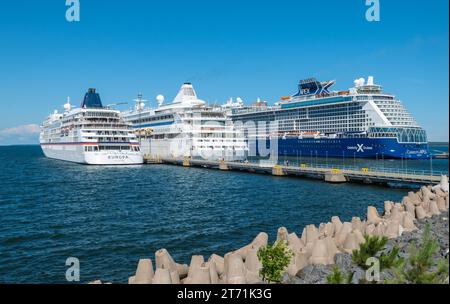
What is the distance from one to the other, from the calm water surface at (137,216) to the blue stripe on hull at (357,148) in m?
32.9

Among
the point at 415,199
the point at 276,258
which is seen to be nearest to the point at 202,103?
the point at 415,199

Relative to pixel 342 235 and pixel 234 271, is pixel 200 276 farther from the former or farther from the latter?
pixel 342 235

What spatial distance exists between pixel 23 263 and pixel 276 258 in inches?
473

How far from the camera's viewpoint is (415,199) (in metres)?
22.8

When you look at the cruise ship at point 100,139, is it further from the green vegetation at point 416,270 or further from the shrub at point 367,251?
the green vegetation at point 416,270

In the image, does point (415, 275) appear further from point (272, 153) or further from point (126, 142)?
point (272, 153)

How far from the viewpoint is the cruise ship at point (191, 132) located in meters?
78.8

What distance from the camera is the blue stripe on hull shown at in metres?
73.0

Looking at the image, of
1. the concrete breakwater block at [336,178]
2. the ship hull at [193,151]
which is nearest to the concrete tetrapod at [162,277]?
the concrete breakwater block at [336,178]

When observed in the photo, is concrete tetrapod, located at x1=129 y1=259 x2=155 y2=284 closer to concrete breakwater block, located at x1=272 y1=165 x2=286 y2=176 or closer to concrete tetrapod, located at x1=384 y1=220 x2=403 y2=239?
concrete tetrapod, located at x1=384 y1=220 x2=403 y2=239

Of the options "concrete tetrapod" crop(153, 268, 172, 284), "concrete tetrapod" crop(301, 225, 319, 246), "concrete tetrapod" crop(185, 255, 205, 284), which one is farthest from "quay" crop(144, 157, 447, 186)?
"concrete tetrapod" crop(153, 268, 172, 284)

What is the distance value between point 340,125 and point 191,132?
106 ft

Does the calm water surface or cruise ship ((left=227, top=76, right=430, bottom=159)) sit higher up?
cruise ship ((left=227, top=76, right=430, bottom=159))

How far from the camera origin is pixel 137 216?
89.0ft
